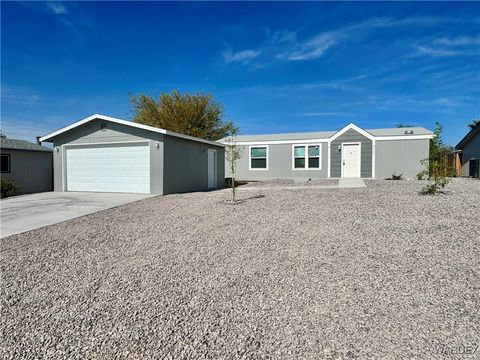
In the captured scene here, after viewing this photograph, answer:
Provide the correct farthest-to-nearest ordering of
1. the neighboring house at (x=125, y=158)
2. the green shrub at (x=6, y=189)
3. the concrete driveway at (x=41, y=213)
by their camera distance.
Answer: the green shrub at (x=6, y=189)
the neighboring house at (x=125, y=158)
the concrete driveway at (x=41, y=213)

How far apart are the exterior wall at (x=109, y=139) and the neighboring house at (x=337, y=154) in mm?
8097

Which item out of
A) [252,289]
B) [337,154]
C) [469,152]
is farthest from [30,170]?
[469,152]

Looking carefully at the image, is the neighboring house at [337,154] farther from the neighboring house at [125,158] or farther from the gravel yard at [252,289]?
the gravel yard at [252,289]

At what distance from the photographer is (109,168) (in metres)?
12.4

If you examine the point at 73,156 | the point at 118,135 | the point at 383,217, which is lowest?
the point at 383,217

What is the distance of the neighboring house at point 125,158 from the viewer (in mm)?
11375

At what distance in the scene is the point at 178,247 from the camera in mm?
4766

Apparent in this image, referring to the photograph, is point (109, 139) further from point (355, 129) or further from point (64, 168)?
point (355, 129)

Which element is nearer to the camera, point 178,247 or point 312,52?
point 178,247

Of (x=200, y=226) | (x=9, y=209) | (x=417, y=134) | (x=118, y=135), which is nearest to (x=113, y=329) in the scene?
(x=200, y=226)

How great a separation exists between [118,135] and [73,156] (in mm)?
2893

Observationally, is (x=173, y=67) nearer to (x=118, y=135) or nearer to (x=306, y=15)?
(x=118, y=135)

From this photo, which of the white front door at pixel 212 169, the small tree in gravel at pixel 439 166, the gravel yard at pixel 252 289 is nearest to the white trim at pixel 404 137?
the small tree in gravel at pixel 439 166

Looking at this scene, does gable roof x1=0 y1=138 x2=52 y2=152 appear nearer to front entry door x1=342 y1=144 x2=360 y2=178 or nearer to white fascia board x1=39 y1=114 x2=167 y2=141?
white fascia board x1=39 y1=114 x2=167 y2=141
